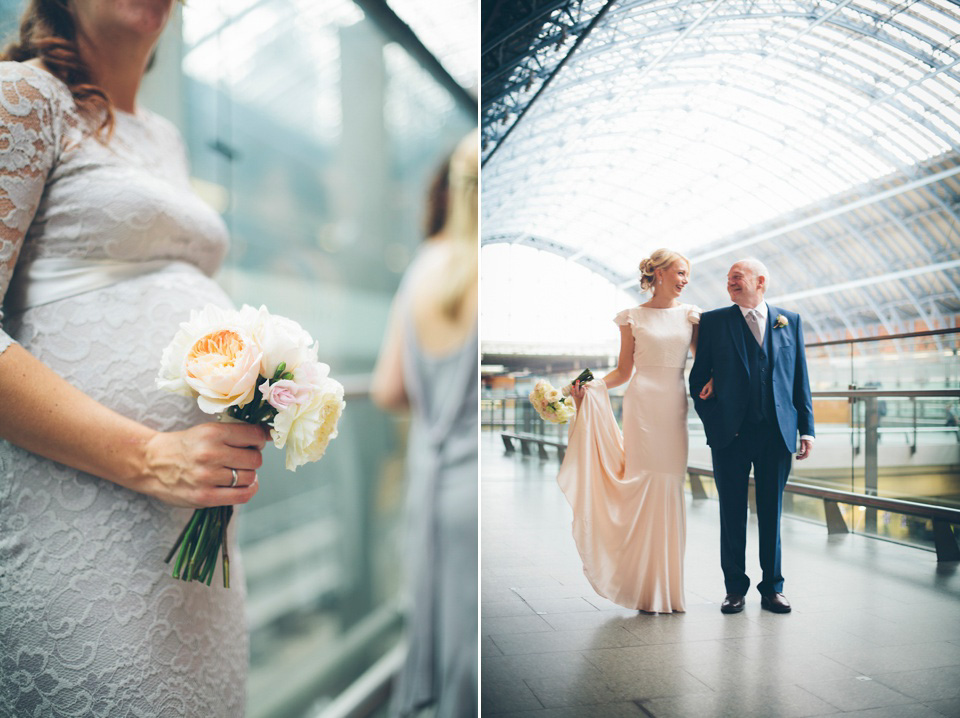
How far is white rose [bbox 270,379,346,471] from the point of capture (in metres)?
1.11

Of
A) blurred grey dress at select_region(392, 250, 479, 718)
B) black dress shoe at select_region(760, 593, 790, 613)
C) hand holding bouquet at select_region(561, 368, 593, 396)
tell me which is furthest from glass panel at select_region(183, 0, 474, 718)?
black dress shoe at select_region(760, 593, 790, 613)

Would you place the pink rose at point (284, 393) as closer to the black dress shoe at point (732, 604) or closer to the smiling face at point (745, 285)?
the smiling face at point (745, 285)

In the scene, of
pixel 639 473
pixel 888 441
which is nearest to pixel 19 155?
pixel 639 473

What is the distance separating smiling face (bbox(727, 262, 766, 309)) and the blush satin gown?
132 mm

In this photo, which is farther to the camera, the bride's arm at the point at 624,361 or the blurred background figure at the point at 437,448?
the bride's arm at the point at 624,361

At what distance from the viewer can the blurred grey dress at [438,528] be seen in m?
1.39

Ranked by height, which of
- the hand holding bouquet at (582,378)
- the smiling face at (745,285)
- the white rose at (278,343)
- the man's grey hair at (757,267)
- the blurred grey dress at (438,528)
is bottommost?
the blurred grey dress at (438,528)

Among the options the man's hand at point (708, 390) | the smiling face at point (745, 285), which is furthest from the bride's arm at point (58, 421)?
the smiling face at point (745, 285)

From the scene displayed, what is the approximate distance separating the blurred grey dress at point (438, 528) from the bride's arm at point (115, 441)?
1.24 ft

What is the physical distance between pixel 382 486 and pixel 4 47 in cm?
130

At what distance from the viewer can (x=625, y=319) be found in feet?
6.57

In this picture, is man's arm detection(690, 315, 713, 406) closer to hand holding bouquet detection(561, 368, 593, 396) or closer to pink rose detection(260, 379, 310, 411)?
hand holding bouquet detection(561, 368, 593, 396)

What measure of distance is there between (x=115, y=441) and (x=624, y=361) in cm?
139

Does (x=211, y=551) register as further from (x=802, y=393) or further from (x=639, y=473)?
(x=802, y=393)
